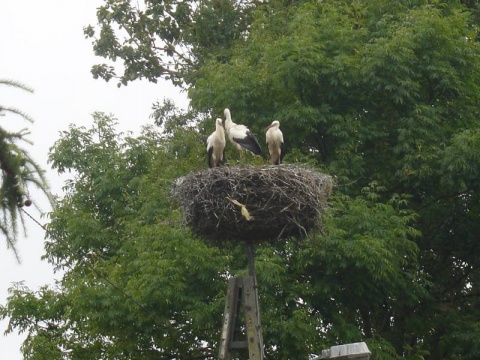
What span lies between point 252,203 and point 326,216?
3688 millimetres

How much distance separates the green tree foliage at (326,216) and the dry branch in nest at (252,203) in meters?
3.48

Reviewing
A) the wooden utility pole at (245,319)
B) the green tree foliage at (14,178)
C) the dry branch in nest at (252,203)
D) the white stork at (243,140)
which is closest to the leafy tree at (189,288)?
the white stork at (243,140)

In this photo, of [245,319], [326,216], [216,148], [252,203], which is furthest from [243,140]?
[245,319]

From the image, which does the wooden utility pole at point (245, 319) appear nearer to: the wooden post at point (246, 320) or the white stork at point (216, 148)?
the wooden post at point (246, 320)

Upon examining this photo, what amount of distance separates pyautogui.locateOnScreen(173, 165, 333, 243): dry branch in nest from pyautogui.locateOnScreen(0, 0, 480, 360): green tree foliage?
3.48 metres

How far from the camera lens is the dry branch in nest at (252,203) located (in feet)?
37.9

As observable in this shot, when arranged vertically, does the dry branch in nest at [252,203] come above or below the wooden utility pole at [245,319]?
above

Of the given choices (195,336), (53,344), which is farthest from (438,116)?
(53,344)

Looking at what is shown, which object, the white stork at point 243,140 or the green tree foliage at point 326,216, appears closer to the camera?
the white stork at point 243,140

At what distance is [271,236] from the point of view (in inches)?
464

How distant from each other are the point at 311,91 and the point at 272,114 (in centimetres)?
71

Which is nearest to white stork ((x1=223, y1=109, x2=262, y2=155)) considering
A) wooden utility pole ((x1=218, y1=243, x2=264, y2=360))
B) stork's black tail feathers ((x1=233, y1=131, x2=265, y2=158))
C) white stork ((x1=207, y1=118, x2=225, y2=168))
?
stork's black tail feathers ((x1=233, y1=131, x2=265, y2=158))

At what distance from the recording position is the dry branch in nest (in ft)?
37.9

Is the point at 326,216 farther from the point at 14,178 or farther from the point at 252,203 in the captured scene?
the point at 14,178
